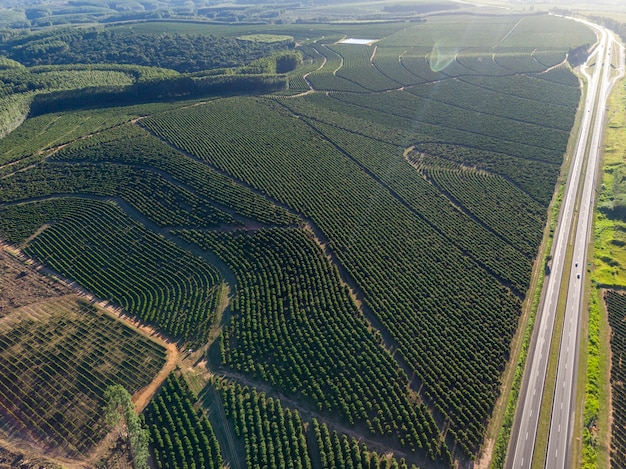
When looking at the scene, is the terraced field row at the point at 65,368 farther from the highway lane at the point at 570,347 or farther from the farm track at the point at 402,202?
Answer: the farm track at the point at 402,202

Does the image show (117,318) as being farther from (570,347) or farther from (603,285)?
(603,285)

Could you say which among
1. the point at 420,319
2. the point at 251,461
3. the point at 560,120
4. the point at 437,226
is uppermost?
the point at 560,120

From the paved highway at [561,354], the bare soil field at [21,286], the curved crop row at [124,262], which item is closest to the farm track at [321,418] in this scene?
the curved crop row at [124,262]

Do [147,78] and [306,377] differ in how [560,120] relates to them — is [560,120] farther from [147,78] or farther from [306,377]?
[147,78]

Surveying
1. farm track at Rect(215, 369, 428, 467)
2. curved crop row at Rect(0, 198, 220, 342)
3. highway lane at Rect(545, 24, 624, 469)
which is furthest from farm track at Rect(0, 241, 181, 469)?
highway lane at Rect(545, 24, 624, 469)

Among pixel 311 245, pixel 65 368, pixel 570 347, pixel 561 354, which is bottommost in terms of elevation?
pixel 65 368

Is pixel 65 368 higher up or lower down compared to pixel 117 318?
lower down

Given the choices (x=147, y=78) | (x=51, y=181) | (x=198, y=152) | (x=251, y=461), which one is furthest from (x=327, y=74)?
(x=251, y=461)

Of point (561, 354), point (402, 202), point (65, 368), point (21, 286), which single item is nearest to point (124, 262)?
point (21, 286)
